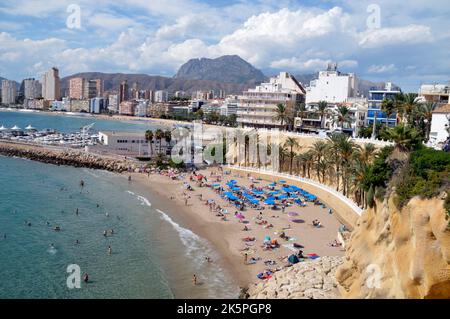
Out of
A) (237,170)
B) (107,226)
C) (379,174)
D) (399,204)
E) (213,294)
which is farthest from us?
(237,170)

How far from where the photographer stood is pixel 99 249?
29750 mm

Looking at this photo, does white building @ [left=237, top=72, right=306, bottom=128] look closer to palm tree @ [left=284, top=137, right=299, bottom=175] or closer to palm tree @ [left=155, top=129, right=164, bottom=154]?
palm tree @ [left=155, top=129, right=164, bottom=154]

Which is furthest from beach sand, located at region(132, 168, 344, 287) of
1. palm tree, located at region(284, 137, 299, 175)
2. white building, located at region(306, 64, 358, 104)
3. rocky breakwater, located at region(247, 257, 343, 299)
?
white building, located at region(306, 64, 358, 104)

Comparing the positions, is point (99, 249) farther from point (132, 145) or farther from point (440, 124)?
point (132, 145)

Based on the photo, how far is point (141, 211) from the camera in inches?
1596

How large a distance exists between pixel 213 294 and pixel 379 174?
10800 millimetres

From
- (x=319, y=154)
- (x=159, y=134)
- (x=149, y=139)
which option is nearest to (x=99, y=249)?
(x=319, y=154)

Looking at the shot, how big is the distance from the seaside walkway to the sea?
11.7 metres

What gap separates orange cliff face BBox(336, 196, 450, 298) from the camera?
13141mm

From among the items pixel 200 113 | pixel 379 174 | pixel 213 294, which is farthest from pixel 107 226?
pixel 200 113

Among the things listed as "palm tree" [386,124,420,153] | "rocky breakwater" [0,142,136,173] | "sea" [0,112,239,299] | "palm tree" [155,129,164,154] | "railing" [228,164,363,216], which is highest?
"palm tree" [386,124,420,153]

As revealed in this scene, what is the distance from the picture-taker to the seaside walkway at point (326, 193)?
1334 inches

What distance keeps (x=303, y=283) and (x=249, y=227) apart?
1370cm
